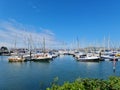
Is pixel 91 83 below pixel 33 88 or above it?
above

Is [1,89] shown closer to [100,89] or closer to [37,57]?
[100,89]

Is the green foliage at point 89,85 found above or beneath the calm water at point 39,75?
above

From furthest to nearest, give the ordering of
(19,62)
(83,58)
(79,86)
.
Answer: (83,58)
(19,62)
(79,86)

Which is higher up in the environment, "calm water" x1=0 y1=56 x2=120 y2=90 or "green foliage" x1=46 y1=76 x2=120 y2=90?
"green foliage" x1=46 y1=76 x2=120 y2=90

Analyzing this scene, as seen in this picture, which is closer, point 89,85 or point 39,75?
point 89,85

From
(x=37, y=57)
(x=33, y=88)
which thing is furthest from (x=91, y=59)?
(x=33, y=88)

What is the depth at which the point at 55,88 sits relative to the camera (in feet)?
39.0

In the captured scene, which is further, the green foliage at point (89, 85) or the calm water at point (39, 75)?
the calm water at point (39, 75)

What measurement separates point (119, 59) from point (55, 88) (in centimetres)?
9919

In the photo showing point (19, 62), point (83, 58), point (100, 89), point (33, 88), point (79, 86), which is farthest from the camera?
point (83, 58)

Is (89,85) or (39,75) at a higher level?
(89,85)

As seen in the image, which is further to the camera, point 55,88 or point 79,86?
point 55,88

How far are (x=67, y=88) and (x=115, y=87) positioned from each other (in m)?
2.84

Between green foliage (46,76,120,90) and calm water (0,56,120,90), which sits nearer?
green foliage (46,76,120,90)
